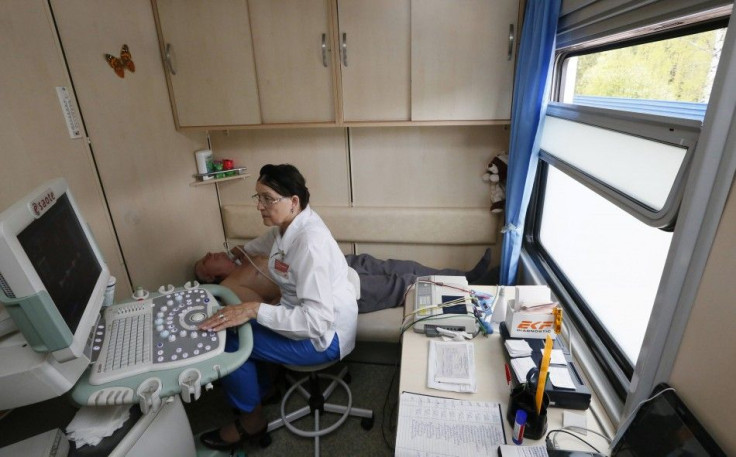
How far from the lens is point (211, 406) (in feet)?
6.88

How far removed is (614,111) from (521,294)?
0.70 meters

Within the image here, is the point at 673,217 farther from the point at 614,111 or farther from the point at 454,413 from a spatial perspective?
the point at 454,413

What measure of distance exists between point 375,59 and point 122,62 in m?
1.42

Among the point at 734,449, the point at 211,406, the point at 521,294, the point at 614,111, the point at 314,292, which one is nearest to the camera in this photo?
the point at 734,449

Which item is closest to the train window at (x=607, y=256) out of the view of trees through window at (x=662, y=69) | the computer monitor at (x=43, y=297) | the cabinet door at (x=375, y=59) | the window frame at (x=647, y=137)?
the window frame at (x=647, y=137)

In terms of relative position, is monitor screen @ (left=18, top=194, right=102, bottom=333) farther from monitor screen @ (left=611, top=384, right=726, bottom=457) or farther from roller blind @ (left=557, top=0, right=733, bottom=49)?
roller blind @ (left=557, top=0, right=733, bottom=49)

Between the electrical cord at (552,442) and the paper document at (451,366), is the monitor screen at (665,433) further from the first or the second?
the paper document at (451,366)

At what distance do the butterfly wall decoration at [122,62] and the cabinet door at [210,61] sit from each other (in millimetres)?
280

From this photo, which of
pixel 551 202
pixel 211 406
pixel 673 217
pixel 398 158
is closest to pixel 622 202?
pixel 673 217

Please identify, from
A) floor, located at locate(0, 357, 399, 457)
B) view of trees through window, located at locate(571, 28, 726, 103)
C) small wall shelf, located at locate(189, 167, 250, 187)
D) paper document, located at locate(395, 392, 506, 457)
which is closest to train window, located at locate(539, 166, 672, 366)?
view of trees through window, located at locate(571, 28, 726, 103)

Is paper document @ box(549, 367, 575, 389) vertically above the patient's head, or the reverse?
paper document @ box(549, 367, 575, 389)

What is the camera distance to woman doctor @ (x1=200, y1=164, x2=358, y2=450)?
5.07ft

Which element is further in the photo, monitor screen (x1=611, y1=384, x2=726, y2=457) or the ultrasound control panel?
the ultrasound control panel

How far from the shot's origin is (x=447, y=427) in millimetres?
1076
